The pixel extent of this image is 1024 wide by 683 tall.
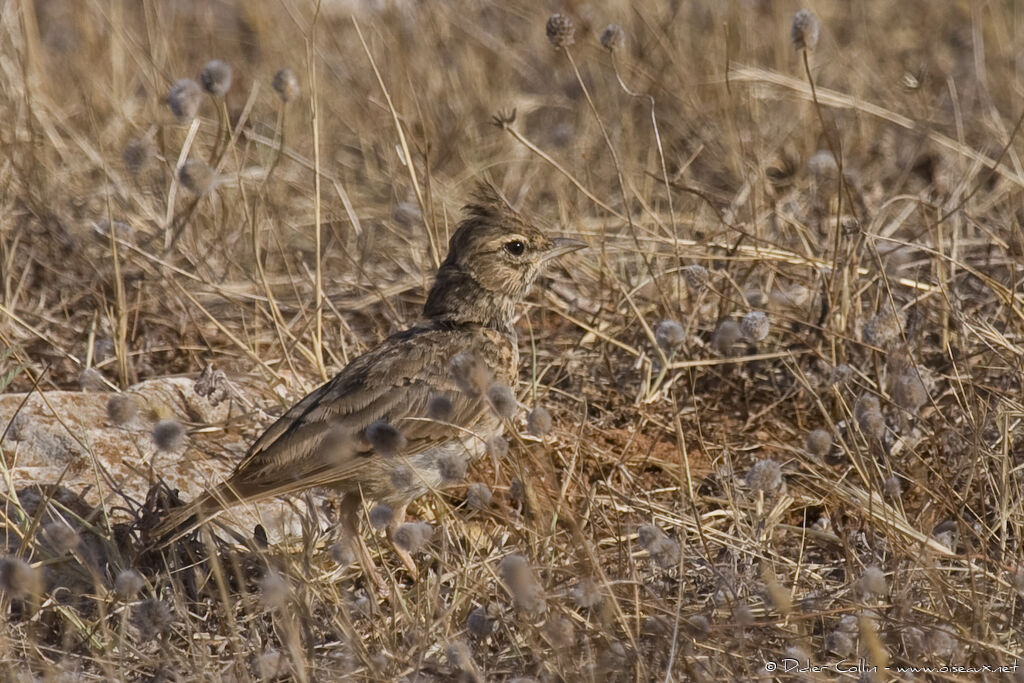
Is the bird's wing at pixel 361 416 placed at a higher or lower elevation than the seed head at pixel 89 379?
lower

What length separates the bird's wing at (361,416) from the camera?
4.40 m

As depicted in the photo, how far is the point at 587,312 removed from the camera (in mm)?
6109

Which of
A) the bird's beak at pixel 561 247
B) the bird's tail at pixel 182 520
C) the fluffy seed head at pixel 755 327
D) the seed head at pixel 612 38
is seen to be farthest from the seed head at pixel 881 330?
the bird's tail at pixel 182 520

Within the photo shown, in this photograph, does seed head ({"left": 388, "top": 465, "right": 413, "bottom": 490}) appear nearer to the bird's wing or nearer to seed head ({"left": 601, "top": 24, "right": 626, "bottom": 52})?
the bird's wing

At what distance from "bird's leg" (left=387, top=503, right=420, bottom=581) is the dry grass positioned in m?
0.13

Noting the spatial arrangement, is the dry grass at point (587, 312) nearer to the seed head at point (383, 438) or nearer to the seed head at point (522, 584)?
the seed head at point (522, 584)

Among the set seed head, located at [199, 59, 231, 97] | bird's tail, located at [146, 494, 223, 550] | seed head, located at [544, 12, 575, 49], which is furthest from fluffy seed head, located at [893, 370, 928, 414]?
seed head, located at [199, 59, 231, 97]

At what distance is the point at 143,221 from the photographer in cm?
679

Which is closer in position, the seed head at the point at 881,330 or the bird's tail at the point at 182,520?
the bird's tail at the point at 182,520

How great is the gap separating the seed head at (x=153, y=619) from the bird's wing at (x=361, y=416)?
41 centimetres

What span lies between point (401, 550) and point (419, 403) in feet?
1.68

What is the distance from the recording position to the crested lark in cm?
428

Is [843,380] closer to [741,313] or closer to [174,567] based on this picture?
[741,313]

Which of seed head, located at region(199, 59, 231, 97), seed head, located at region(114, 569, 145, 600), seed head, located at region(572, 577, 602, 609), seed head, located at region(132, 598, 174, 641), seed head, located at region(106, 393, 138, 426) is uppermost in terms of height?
seed head, located at region(199, 59, 231, 97)
